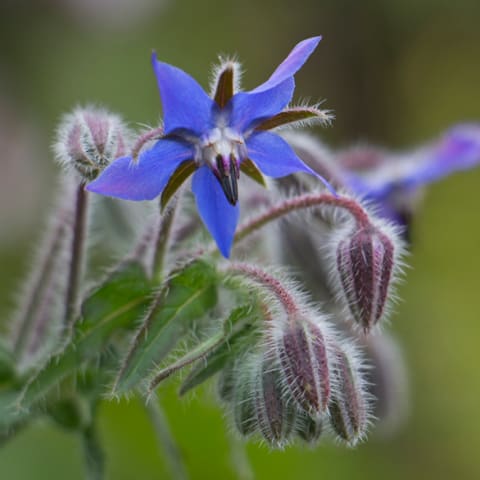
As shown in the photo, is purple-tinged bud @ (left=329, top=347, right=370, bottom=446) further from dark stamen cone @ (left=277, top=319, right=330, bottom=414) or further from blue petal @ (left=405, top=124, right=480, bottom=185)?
blue petal @ (left=405, top=124, right=480, bottom=185)

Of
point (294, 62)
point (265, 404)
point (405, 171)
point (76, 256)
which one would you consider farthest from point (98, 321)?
point (405, 171)

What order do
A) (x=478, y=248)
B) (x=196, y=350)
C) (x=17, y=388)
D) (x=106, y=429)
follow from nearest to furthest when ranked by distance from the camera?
(x=196, y=350)
(x=17, y=388)
(x=106, y=429)
(x=478, y=248)

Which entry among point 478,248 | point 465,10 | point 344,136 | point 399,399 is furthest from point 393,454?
point 465,10

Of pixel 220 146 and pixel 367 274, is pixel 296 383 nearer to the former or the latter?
pixel 367 274

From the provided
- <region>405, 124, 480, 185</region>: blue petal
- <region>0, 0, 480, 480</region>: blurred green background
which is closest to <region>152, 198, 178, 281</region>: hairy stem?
<region>405, 124, 480, 185</region>: blue petal

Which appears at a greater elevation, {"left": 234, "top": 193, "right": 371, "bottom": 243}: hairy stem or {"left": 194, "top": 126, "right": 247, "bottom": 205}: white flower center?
{"left": 234, "top": 193, "right": 371, "bottom": 243}: hairy stem

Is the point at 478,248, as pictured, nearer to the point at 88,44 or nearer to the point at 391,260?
the point at 88,44
